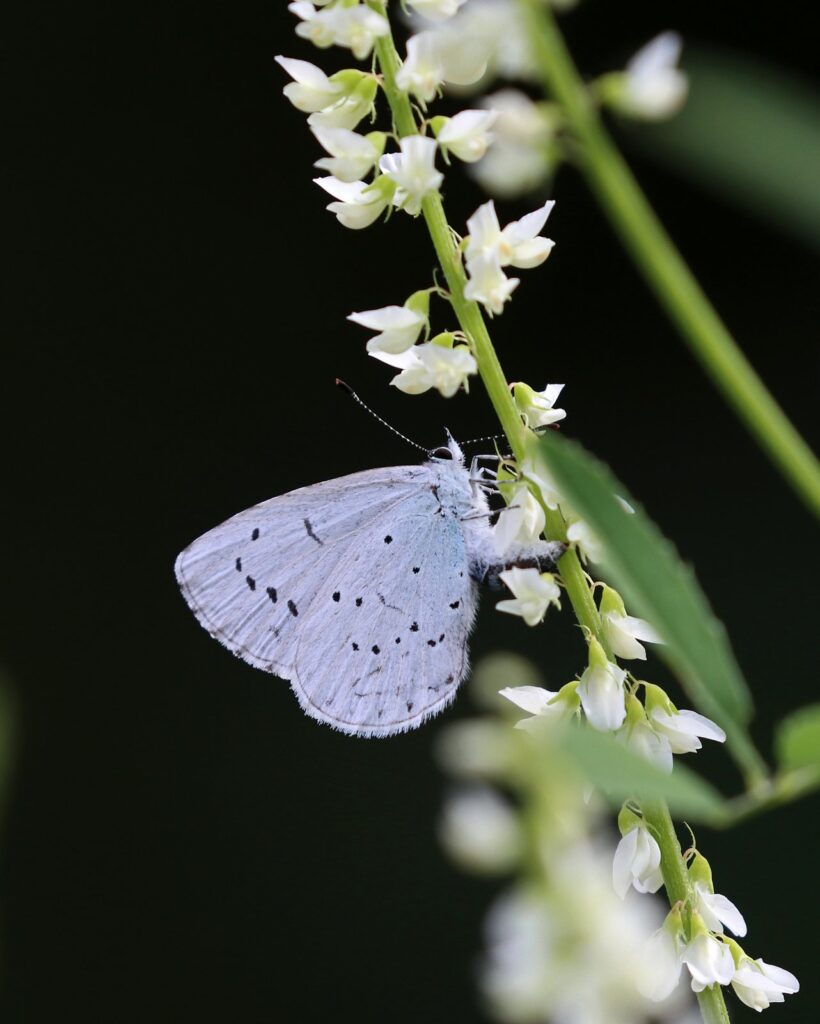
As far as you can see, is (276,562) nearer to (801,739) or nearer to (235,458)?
(801,739)

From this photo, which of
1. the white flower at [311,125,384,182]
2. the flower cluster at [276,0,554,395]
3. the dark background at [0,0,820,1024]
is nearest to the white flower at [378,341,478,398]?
the flower cluster at [276,0,554,395]

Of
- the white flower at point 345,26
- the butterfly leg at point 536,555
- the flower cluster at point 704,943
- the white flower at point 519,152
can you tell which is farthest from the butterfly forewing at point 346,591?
the white flower at point 519,152

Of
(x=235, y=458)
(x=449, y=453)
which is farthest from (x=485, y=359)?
(x=235, y=458)

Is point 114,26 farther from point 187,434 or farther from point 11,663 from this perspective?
point 11,663

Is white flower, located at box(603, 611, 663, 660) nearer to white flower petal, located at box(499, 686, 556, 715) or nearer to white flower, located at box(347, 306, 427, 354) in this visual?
white flower petal, located at box(499, 686, 556, 715)

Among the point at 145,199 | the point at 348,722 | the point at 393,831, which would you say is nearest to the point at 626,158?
the point at 145,199

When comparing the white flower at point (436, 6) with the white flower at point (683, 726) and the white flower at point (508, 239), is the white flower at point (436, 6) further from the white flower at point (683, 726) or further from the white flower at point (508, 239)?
the white flower at point (683, 726)

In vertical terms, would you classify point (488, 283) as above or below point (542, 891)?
above
